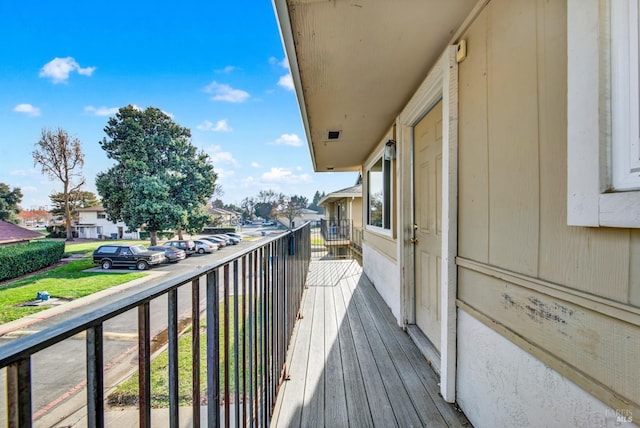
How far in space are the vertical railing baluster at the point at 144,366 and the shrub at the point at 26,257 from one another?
1676 cm

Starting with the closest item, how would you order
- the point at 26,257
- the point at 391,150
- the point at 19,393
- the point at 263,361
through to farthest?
the point at 19,393, the point at 263,361, the point at 391,150, the point at 26,257

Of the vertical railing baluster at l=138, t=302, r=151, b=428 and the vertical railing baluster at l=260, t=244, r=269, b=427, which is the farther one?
the vertical railing baluster at l=260, t=244, r=269, b=427

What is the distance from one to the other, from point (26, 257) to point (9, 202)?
3113 cm

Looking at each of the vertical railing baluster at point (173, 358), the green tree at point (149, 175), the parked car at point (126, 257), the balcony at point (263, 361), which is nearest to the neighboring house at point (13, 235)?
the green tree at point (149, 175)

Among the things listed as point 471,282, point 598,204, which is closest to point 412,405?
point 471,282

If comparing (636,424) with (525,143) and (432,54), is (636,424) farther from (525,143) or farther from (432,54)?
(432,54)

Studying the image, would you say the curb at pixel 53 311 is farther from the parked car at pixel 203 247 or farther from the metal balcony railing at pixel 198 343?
the parked car at pixel 203 247

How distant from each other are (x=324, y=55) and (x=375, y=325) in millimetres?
2567

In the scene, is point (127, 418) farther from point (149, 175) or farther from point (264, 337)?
point (149, 175)

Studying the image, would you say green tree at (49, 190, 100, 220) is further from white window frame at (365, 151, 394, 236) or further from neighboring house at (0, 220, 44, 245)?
white window frame at (365, 151, 394, 236)

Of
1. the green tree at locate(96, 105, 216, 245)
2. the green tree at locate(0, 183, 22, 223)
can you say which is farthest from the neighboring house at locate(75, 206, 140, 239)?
the green tree at locate(96, 105, 216, 245)

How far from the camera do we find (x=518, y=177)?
49.8 inches

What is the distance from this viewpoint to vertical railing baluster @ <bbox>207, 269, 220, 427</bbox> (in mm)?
890

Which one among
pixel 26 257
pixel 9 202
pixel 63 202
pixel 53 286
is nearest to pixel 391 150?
pixel 53 286
